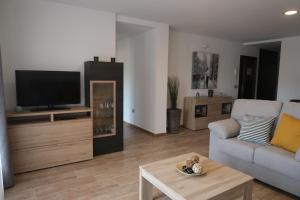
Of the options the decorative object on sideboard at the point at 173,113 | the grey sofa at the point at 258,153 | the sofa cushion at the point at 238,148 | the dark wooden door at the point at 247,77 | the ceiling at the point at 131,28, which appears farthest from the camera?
the dark wooden door at the point at 247,77

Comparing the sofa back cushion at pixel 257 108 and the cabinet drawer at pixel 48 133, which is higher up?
the sofa back cushion at pixel 257 108

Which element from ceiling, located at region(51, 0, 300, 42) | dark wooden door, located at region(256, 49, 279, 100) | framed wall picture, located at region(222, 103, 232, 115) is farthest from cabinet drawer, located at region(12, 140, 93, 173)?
dark wooden door, located at region(256, 49, 279, 100)

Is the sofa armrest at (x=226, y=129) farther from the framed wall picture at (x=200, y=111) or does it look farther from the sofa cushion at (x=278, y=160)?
the framed wall picture at (x=200, y=111)

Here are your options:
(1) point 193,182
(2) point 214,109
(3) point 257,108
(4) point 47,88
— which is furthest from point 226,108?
(4) point 47,88

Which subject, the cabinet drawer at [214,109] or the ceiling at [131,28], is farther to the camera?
the cabinet drawer at [214,109]

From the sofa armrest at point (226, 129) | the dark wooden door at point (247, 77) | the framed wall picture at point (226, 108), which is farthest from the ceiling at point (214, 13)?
the framed wall picture at point (226, 108)

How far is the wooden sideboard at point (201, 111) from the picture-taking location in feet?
15.4

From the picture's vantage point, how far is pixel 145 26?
152 inches

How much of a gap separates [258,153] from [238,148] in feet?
0.78

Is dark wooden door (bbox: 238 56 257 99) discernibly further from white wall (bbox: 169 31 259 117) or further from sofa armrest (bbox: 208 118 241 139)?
sofa armrest (bbox: 208 118 241 139)

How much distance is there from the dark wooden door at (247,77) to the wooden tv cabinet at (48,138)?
16.4ft

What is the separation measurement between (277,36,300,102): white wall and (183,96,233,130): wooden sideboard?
4.96ft

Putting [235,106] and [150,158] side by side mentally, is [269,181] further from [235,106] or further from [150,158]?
[150,158]

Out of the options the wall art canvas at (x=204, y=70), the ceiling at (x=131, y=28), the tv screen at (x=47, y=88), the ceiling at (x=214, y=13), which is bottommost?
the tv screen at (x=47, y=88)
